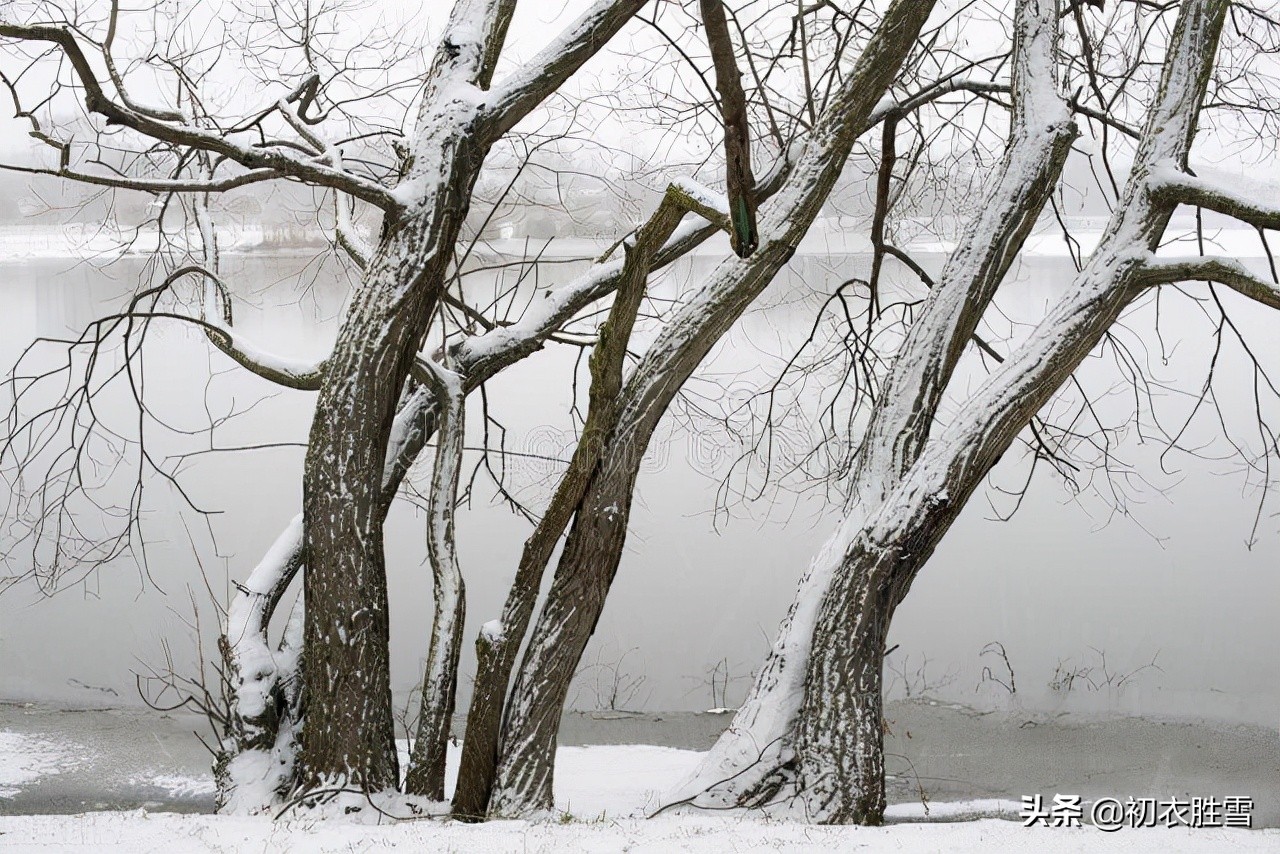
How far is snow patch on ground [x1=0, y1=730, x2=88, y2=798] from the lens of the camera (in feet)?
19.4

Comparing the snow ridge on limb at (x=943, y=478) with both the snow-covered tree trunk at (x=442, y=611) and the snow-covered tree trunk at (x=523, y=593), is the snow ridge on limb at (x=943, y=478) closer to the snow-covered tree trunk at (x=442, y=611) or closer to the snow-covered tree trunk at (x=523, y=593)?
the snow-covered tree trunk at (x=523, y=593)

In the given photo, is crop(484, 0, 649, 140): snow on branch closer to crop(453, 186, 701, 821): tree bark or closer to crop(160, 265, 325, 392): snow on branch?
crop(453, 186, 701, 821): tree bark

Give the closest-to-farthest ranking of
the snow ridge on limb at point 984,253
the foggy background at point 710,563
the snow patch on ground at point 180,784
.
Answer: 1. the snow ridge on limb at point 984,253
2. the snow patch on ground at point 180,784
3. the foggy background at point 710,563

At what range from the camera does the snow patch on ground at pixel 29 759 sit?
19.4 ft

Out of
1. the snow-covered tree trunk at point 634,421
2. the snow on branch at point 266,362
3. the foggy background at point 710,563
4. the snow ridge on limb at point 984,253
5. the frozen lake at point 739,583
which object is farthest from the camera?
the frozen lake at point 739,583

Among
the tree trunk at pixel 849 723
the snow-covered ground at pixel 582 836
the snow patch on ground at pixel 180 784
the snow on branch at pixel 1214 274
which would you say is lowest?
the snow patch on ground at pixel 180 784

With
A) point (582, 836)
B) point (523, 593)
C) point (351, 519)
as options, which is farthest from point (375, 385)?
point (582, 836)

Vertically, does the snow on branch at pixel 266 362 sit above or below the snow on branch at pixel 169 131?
below

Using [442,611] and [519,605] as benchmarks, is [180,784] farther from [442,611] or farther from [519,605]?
[519,605]

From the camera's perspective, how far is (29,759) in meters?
6.28

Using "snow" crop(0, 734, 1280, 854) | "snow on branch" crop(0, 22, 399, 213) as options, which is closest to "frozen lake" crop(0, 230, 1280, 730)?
"snow on branch" crop(0, 22, 399, 213)

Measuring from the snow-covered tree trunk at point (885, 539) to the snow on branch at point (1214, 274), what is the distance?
5 centimetres

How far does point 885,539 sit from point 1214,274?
1.59m

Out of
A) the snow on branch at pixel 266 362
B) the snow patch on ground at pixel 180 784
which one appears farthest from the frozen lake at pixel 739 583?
the snow on branch at pixel 266 362
